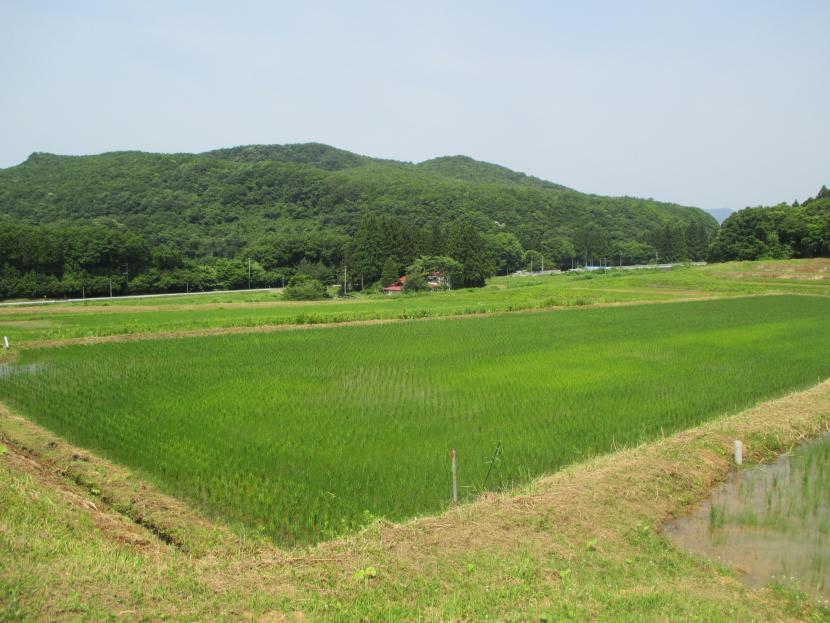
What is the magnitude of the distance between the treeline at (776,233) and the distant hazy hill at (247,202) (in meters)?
33.1

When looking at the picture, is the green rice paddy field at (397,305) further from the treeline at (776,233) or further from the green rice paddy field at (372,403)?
the treeline at (776,233)

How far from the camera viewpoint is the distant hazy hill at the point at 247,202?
85.1 meters

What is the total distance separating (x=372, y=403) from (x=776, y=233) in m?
73.8

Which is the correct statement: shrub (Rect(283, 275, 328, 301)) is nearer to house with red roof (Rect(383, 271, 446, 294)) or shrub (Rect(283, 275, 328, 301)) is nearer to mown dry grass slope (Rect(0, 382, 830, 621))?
house with red roof (Rect(383, 271, 446, 294))

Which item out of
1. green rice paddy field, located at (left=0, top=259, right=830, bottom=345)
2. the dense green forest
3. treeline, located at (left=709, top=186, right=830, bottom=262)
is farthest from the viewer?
treeline, located at (left=709, top=186, right=830, bottom=262)

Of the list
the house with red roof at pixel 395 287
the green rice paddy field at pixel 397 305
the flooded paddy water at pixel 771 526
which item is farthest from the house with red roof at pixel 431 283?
the flooded paddy water at pixel 771 526

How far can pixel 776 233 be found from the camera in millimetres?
73000

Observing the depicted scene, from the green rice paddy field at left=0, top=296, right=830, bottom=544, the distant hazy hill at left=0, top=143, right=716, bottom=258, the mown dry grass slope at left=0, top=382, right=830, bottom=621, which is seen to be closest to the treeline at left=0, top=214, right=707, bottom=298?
the distant hazy hill at left=0, top=143, right=716, bottom=258

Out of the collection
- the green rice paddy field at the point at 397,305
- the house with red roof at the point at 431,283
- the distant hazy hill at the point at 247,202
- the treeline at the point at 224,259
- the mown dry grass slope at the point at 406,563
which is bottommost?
the mown dry grass slope at the point at 406,563

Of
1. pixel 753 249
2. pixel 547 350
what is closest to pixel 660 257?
pixel 753 249

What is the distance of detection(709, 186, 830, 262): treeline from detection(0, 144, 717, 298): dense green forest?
84.6 feet

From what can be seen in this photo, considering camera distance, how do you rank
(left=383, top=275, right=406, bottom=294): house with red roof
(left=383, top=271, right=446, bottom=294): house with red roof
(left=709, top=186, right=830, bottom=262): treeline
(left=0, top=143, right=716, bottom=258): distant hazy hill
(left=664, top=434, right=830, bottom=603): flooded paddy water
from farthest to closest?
1. (left=0, top=143, right=716, bottom=258): distant hazy hill
2. (left=709, top=186, right=830, bottom=262): treeline
3. (left=383, top=271, right=446, bottom=294): house with red roof
4. (left=383, top=275, right=406, bottom=294): house with red roof
5. (left=664, top=434, right=830, bottom=603): flooded paddy water

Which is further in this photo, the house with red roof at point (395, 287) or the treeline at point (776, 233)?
the treeline at point (776, 233)

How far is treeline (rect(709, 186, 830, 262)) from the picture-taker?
69375 millimetres
